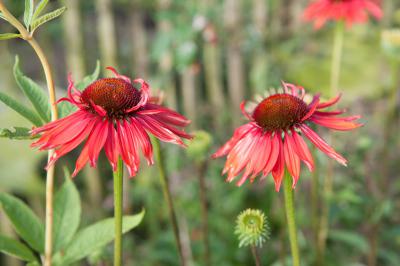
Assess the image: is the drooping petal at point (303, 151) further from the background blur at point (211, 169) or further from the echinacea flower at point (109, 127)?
the background blur at point (211, 169)

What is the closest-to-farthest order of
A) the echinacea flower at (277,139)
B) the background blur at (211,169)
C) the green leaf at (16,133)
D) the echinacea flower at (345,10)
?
the green leaf at (16,133) → the echinacea flower at (277,139) → the echinacea flower at (345,10) → the background blur at (211,169)

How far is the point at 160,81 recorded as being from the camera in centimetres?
186

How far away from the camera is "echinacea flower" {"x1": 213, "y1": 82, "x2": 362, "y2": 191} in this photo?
2.04ft

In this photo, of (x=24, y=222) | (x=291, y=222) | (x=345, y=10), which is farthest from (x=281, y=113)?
(x=345, y=10)

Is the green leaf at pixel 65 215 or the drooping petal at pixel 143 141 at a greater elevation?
the drooping petal at pixel 143 141

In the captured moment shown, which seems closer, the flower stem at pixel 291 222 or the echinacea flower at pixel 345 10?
the flower stem at pixel 291 222

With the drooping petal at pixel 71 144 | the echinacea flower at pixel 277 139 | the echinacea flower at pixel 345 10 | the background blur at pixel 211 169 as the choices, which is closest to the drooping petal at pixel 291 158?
the echinacea flower at pixel 277 139

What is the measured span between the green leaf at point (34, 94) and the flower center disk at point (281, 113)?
11.2 inches

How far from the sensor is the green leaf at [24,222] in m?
0.63

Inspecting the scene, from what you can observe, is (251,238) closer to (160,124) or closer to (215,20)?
(160,124)

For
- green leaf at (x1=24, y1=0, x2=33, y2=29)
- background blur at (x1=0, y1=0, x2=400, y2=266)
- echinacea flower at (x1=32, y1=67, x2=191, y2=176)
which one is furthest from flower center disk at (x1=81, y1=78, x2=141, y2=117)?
background blur at (x1=0, y1=0, x2=400, y2=266)

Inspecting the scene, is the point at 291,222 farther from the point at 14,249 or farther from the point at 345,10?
the point at 345,10

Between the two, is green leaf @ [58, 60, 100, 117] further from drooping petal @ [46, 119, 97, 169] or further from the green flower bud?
the green flower bud

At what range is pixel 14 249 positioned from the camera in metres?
0.61
